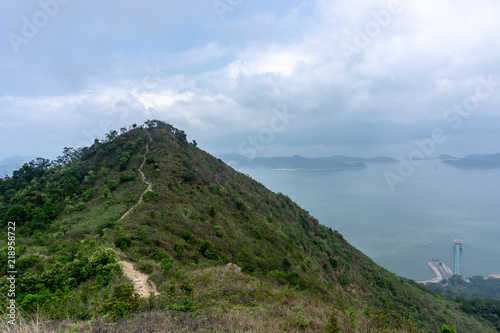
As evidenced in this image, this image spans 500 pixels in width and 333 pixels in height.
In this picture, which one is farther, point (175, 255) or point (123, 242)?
point (175, 255)

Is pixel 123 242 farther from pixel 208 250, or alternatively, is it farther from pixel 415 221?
pixel 415 221

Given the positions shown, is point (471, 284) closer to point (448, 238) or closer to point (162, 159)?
point (448, 238)

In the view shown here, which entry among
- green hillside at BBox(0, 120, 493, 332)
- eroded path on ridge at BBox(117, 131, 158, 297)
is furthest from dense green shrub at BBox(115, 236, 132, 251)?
eroded path on ridge at BBox(117, 131, 158, 297)

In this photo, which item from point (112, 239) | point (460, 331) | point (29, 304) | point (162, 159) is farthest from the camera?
point (162, 159)

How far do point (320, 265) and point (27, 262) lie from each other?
29256 millimetres

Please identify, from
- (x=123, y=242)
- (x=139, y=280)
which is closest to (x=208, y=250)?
(x=123, y=242)

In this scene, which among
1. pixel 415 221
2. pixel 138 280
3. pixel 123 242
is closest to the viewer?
pixel 138 280

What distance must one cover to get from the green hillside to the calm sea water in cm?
6341

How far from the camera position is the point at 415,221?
4975 inches

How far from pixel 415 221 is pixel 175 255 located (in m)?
146

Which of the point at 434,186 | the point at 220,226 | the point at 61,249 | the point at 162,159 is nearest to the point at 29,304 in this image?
the point at 61,249

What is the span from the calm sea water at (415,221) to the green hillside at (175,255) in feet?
208

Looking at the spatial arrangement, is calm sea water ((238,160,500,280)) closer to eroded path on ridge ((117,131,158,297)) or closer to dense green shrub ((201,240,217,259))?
dense green shrub ((201,240,217,259))

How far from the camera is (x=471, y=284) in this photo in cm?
7356
